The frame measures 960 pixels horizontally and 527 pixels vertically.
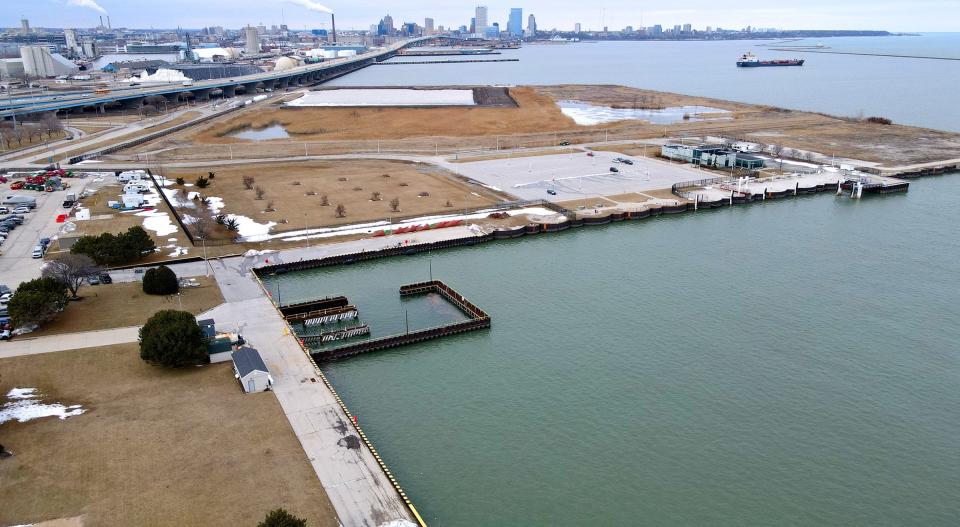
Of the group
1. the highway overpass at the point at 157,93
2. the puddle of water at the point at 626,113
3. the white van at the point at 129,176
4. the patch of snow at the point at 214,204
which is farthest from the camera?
the puddle of water at the point at 626,113

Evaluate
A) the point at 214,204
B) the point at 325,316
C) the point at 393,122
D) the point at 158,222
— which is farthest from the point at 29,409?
the point at 393,122

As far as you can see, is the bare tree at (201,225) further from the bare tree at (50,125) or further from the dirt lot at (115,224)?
the bare tree at (50,125)

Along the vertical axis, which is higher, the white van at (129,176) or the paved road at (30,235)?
the white van at (129,176)

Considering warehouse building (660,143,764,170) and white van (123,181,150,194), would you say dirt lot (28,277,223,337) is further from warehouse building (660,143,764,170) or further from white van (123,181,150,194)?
warehouse building (660,143,764,170)

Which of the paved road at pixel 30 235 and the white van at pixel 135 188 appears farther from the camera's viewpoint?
the white van at pixel 135 188

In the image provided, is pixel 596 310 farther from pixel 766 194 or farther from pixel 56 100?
pixel 56 100

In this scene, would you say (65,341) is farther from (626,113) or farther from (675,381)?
(626,113)

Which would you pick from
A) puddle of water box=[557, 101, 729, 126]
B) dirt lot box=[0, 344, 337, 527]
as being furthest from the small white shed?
puddle of water box=[557, 101, 729, 126]

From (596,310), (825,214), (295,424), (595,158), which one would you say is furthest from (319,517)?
(595,158)

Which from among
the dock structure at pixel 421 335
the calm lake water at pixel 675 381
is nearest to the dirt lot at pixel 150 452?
the calm lake water at pixel 675 381
